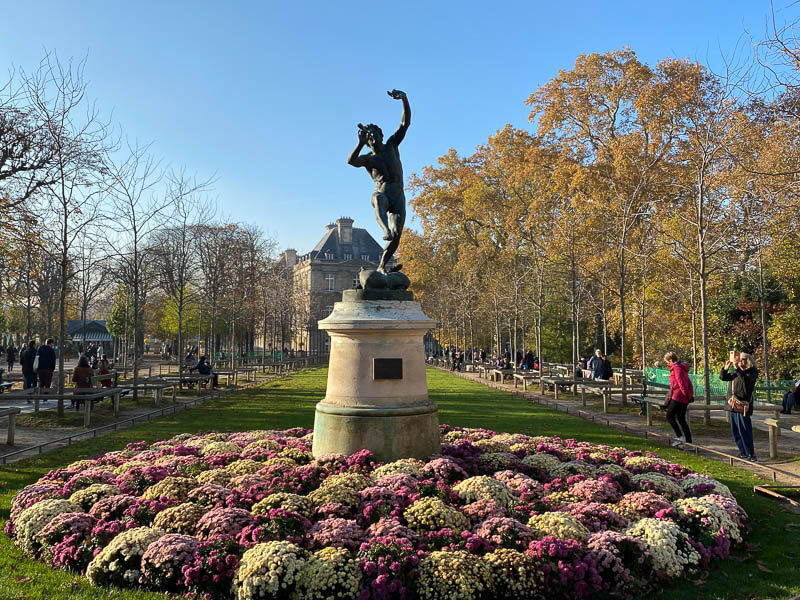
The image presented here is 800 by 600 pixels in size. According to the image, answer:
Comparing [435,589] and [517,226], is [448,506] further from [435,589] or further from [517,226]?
[517,226]

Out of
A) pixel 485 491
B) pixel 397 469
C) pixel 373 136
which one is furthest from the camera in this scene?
pixel 373 136

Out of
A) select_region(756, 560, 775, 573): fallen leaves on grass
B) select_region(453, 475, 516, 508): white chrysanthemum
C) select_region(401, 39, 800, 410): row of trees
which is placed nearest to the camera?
select_region(756, 560, 775, 573): fallen leaves on grass

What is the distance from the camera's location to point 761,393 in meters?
20.1

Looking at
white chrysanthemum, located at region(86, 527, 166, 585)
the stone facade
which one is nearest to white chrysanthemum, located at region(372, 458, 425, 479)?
white chrysanthemum, located at region(86, 527, 166, 585)

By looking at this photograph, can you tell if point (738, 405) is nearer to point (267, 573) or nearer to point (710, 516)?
point (710, 516)

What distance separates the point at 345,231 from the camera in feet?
312

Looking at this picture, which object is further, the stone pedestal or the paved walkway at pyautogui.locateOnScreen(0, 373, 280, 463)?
the paved walkway at pyautogui.locateOnScreen(0, 373, 280, 463)

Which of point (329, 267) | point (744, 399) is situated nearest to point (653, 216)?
point (744, 399)

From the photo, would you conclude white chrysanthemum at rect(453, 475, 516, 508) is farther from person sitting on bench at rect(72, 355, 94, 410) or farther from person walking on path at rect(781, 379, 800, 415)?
person sitting on bench at rect(72, 355, 94, 410)

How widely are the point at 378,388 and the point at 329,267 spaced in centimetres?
7941

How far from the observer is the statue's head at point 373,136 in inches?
339

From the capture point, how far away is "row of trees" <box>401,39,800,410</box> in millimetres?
14719

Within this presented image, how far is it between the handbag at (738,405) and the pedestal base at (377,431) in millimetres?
5766

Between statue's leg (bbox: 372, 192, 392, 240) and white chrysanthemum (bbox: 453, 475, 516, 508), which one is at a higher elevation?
statue's leg (bbox: 372, 192, 392, 240)
